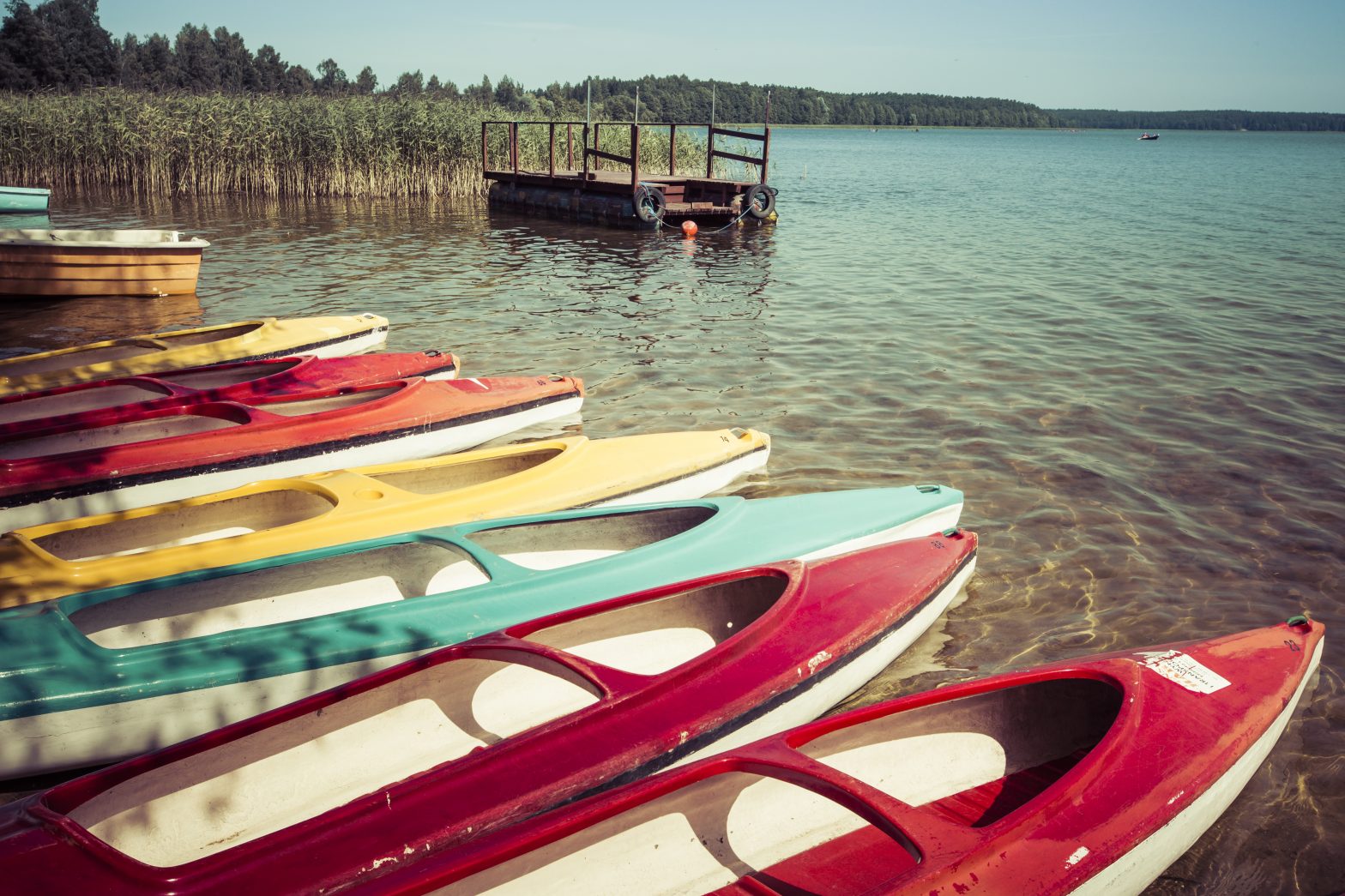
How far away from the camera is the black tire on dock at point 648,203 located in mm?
19594

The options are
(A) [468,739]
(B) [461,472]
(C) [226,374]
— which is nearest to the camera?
(A) [468,739]

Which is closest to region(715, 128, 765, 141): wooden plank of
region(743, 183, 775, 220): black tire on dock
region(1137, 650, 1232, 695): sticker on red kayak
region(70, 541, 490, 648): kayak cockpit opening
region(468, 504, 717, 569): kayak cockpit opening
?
region(743, 183, 775, 220): black tire on dock

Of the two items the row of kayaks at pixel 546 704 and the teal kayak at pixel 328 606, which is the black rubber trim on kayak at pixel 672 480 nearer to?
the row of kayaks at pixel 546 704

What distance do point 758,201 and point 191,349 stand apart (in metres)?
15.6

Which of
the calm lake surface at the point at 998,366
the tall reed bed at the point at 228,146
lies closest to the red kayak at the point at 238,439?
the calm lake surface at the point at 998,366

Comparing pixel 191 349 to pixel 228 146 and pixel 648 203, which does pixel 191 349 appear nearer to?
pixel 648 203

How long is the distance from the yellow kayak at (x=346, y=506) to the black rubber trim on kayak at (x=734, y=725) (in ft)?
6.00

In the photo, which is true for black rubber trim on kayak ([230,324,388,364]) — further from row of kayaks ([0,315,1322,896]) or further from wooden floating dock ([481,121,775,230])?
wooden floating dock ([481,121,775,230])

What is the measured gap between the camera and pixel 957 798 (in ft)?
9.68

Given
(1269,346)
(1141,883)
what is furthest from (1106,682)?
(1269,346)

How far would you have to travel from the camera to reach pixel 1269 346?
10242 mm

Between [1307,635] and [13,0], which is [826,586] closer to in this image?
[1307,635]

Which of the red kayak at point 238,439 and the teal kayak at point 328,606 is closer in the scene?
the teal kayak at point 328,606

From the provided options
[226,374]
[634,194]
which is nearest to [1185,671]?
[226,374]
